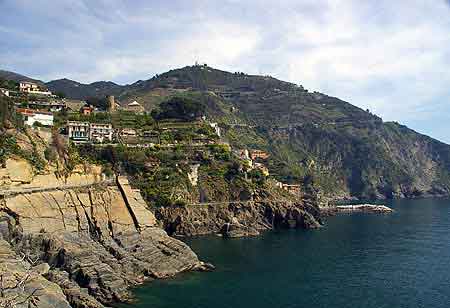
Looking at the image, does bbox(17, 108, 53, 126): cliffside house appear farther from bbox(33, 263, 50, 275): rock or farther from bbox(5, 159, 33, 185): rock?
bbox(33, 263, 50, 275): rock

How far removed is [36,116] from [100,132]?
14328 millimetres

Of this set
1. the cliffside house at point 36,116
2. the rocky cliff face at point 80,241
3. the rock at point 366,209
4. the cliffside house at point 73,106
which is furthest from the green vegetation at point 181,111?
the rocky cliff face at point 80,241

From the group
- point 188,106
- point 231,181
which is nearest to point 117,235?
point 231,181

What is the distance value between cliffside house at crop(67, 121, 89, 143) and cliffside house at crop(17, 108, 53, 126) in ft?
13.8

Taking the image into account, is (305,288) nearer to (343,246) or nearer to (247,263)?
(247,263)

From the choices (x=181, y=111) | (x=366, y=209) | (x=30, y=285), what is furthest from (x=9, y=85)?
(x=366, y=209)

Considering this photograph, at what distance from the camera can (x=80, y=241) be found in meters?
60.6

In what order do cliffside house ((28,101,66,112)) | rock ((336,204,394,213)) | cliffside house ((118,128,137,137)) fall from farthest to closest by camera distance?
rock ((336,204,394,213)), cliffside house ((118,128,137,137)), cliffside house ((28,101,66,112))

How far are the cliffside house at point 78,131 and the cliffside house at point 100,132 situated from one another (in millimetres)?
1012

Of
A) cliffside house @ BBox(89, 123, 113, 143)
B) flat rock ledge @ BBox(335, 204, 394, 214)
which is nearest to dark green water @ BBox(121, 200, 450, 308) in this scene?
cliffside house @ BBox(89, 123, 113, 143)

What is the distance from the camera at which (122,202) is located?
7525cm

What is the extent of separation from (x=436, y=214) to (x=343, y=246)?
2462 inches

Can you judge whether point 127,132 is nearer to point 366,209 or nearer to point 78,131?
point 78,131

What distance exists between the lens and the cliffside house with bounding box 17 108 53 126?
8688 centimetres
